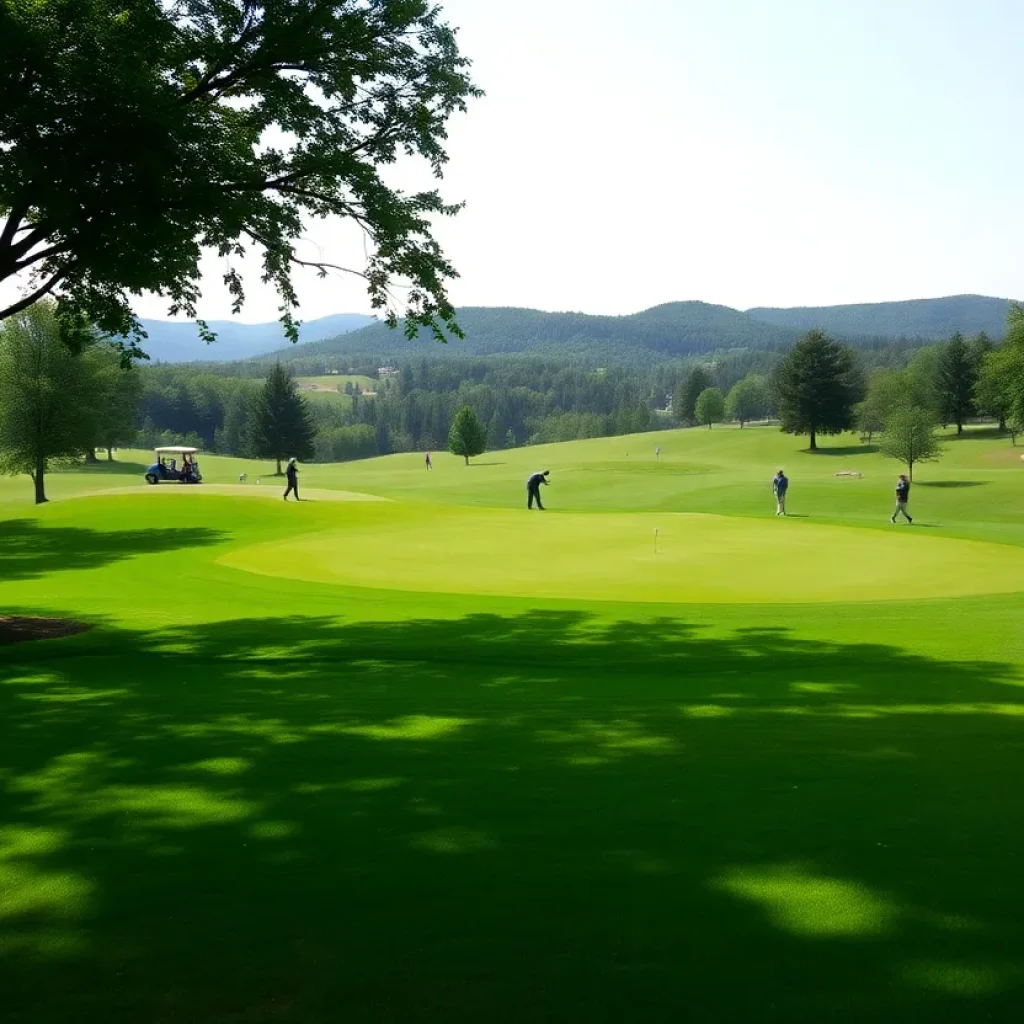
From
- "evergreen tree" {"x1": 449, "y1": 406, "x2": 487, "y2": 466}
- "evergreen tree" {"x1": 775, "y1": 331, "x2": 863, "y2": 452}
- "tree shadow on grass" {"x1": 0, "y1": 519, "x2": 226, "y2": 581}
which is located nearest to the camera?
"tree shadow on grass" {"x1": 0, "y1": 519, "x2": 226, "y2": 581}

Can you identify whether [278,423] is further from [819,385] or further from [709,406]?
[709,406]

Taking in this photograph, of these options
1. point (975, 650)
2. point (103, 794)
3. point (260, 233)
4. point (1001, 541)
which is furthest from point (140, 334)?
point (1001, 541)

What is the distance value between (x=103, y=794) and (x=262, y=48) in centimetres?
1157

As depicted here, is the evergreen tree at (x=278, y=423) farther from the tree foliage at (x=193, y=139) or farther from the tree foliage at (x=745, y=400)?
the tree foliage at (x=745, y=400)

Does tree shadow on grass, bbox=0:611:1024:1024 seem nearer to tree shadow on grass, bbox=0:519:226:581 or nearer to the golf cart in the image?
tree shadow on grass, bbox=0:519:226:581

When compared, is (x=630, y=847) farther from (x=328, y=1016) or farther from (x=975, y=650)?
(x=975, y=650)

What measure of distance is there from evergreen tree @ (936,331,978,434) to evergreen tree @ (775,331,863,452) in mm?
11237

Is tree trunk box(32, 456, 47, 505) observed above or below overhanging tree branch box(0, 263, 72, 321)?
below

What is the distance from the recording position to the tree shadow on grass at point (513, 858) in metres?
3.93

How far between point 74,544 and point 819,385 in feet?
244

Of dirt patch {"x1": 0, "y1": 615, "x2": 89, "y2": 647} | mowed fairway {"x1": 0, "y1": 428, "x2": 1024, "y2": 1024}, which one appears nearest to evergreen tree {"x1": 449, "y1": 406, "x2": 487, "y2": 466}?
mowed fairway {"x1": 0, "y1": 428, "x2": 1024, "y2": 1024}

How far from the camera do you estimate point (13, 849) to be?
5.57 meters

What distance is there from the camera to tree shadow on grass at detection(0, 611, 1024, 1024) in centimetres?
393

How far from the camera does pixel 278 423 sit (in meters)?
98.9
